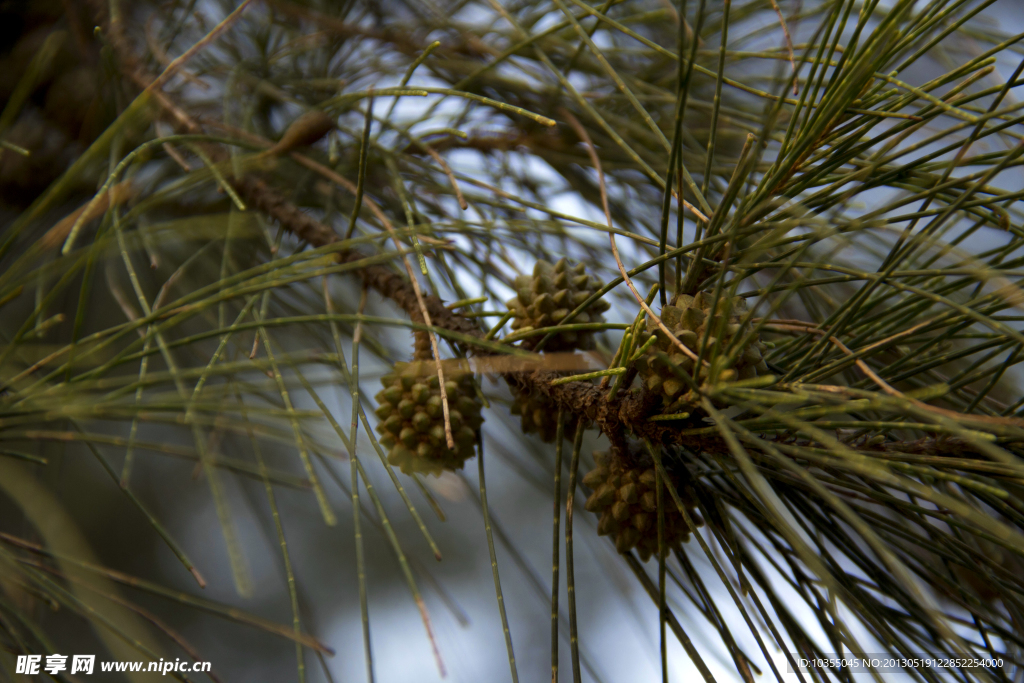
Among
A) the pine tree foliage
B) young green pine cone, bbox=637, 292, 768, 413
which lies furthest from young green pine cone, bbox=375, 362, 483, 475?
young green pine cone, bbox=637, 292, 768, 413

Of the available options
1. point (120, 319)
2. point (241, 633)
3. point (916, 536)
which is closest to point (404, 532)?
point (241, 633)

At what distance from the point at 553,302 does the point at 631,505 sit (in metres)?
0.12

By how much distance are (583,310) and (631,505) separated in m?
0.10

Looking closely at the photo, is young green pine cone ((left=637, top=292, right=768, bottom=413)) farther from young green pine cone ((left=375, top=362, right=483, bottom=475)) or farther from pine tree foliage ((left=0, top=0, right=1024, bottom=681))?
young green pine cone ((left=375, top=362, right=483, bottom=475))

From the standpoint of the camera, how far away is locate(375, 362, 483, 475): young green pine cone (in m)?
0.33

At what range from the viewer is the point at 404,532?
3.11 feet

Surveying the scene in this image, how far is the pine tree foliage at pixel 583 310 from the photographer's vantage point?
25 cm

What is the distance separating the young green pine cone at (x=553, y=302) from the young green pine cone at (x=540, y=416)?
3cm

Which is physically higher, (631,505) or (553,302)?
(553,302)

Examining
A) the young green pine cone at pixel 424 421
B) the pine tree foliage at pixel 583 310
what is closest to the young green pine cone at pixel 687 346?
the pine tree foliage at pixel 583 310

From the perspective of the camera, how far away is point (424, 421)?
326 mm

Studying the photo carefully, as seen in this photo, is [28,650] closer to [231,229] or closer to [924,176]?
[231,229]

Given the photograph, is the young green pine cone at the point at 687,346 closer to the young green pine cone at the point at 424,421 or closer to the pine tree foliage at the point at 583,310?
the pine tree foliage at the point at 583,310

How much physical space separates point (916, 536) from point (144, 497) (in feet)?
3.03
